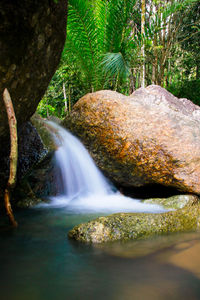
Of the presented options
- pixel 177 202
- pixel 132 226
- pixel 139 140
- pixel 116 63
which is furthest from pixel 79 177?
pixel 116 63

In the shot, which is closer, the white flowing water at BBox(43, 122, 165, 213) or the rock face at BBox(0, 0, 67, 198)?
the rock face at BBox(0, 0, 67, 198)

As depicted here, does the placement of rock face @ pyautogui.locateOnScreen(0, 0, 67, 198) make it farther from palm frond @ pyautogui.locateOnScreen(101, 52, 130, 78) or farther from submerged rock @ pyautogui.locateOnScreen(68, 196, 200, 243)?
palm frond @ pyautogui.locateOnScreen(101, 52, 130, 78)

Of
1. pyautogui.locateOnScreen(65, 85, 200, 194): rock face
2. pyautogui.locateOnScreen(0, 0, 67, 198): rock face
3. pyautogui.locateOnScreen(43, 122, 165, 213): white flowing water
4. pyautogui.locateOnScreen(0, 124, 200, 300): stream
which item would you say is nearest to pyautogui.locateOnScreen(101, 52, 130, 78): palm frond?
pyautogui.locateOnScreen(65, 85, 200, 194): rock face

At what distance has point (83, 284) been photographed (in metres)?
2.12

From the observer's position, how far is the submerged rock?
9.32 ft

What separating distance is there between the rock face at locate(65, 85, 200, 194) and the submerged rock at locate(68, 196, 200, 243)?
1118mm

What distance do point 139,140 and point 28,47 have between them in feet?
8.35

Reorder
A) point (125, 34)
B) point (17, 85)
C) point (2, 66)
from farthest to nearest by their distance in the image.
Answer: point (125, 34) < point (17, 85) < point (2, 66)

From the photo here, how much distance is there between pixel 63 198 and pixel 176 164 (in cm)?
227

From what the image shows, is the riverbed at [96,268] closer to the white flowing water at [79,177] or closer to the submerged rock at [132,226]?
the submerged rock at [132,226]

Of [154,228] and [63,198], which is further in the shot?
[63,198]

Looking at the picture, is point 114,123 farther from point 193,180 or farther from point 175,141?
point 193,180

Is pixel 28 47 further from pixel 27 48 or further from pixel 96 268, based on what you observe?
pixel 96 268

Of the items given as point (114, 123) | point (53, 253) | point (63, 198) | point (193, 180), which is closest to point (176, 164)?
point (193, 180)
